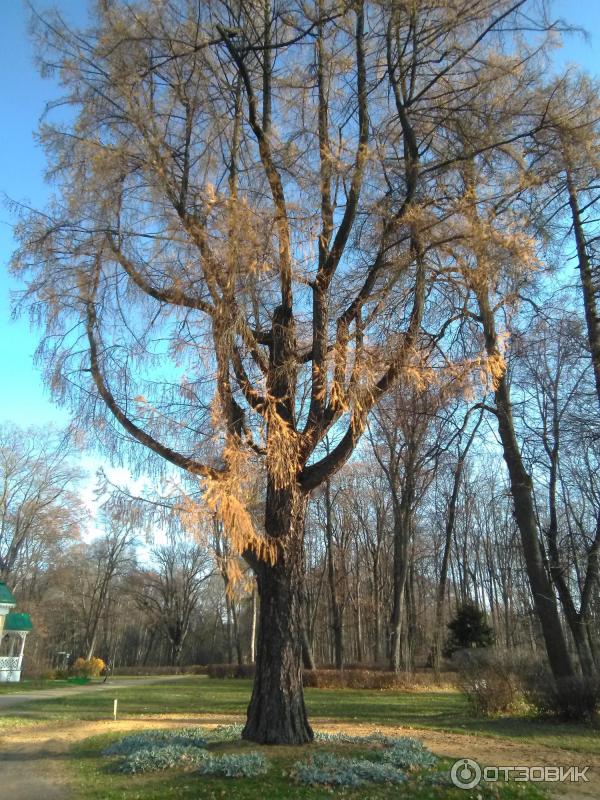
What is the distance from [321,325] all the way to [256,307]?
3.00ft

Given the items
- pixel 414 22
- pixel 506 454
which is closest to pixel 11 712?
pixel 506 454

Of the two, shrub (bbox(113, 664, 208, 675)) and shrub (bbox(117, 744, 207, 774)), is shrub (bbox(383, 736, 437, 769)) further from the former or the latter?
shrub (bbox(113, 664, 208, 675))

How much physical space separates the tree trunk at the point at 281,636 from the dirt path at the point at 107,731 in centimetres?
210

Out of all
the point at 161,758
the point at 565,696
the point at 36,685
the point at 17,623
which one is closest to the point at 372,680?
the point at 565,696

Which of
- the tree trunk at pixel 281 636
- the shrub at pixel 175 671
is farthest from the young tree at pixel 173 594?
the tree trunk at pixel 281 636

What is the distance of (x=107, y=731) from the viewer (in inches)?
389

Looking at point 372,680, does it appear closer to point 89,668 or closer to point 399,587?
point 399,587

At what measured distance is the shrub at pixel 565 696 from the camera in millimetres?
10188

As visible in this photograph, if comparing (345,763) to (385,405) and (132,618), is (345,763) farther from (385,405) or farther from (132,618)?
(132,618)

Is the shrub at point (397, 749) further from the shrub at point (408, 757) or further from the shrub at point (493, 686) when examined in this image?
the shrub at point (493, 686)

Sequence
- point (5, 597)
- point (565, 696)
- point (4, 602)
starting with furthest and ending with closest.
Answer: point (5, 597) → point (4, 602) → point (565, 696)

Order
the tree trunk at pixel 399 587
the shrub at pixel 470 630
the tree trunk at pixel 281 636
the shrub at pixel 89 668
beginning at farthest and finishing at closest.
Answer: the shrub at pixel 89 668, the shrub at pixel 470 630, the tree trunk at pixel 399 587, the tree trunk at pixel 281 636

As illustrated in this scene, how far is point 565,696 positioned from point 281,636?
6.44 metres

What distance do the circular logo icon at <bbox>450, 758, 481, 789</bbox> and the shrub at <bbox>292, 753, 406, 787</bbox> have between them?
1.63 ft
